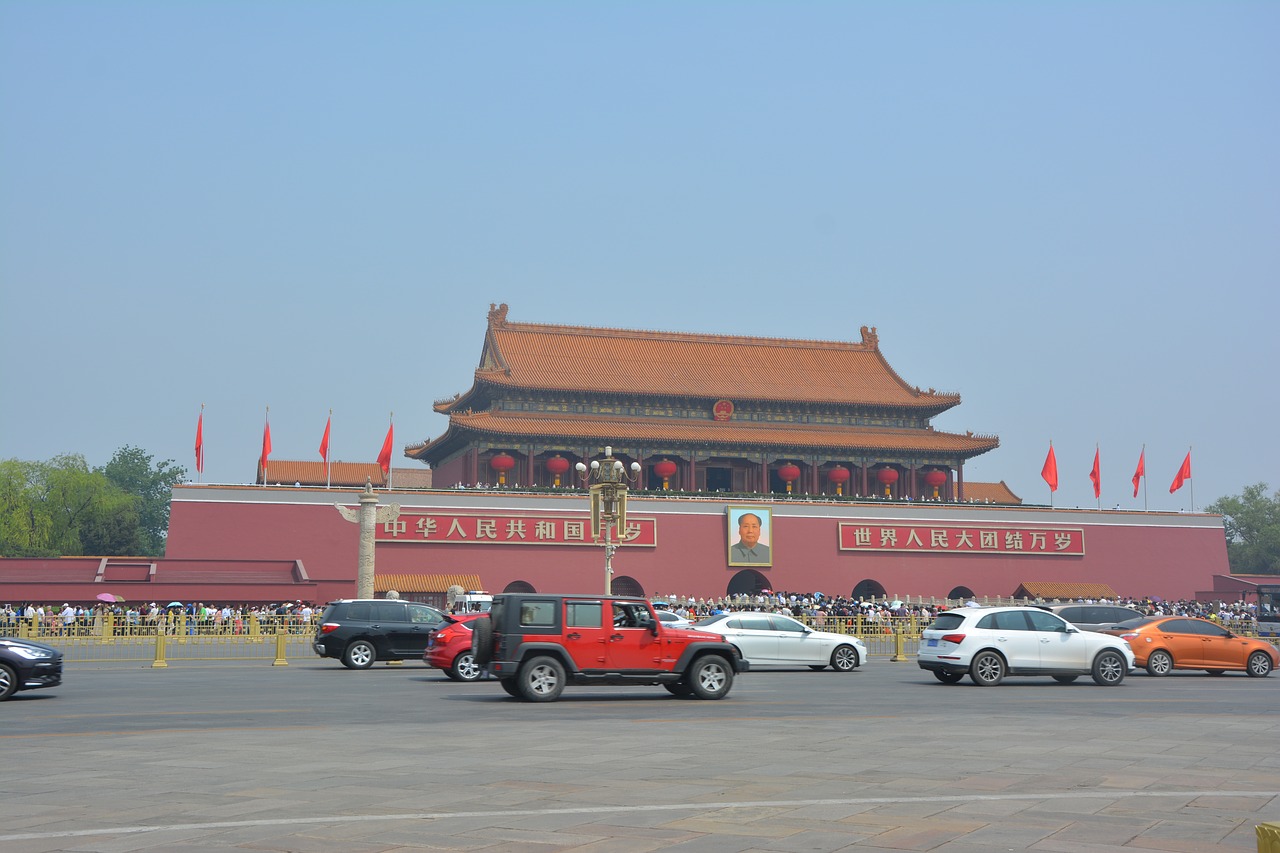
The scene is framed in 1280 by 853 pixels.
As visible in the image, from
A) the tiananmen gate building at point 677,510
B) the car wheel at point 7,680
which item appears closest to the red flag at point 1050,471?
the tiananmen gate building at point 677,510

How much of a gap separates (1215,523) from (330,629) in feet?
146

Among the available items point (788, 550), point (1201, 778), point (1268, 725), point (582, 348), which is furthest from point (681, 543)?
point (1201, 778)

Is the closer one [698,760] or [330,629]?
[698,760]

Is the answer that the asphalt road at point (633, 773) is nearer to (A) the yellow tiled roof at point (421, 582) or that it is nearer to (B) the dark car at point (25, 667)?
(B) the dark car at point (25, 667)

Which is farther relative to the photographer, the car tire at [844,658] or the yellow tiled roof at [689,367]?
the yellow tiled roof at [689,367]

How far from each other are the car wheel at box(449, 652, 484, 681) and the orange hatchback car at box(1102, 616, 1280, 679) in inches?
484

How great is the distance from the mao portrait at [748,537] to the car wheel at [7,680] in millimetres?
34827

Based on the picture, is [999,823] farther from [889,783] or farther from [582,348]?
[582,348]

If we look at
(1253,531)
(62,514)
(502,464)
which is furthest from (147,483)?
(1253,531)

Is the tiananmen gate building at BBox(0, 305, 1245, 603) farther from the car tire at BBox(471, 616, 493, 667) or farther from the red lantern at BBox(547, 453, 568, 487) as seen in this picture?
the car tire at BBox(471, 616, 493, 667)

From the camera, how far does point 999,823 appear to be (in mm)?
7715

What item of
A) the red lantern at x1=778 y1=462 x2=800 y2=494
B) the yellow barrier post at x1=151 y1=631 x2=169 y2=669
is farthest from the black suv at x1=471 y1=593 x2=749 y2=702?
the red lantern at x1=778 y1=462 x2=800 y2=494

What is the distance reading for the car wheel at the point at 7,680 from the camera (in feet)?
55.3

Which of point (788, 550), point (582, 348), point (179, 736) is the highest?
point (582, 348)
